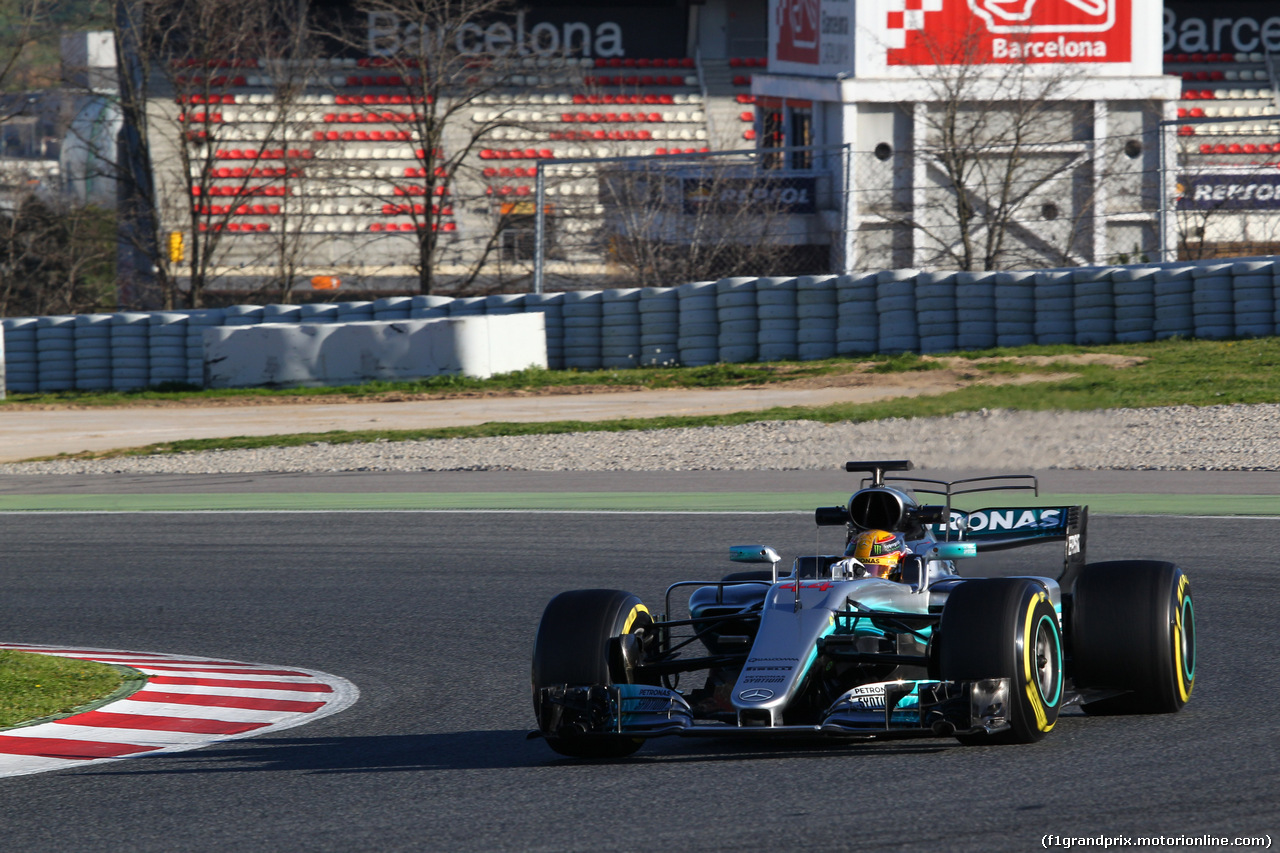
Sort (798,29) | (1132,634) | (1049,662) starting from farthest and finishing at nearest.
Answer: (798,29), (1132,634), (1049,662)

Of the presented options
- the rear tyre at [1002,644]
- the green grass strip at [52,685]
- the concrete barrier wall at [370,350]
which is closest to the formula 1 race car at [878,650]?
the rear tyre at [1002,644]

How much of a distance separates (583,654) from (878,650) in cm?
116

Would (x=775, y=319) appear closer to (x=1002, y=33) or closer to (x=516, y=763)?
(x=1002, y=33)

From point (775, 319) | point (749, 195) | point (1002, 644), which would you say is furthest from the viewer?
point (749, 195)

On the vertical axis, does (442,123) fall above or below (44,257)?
above

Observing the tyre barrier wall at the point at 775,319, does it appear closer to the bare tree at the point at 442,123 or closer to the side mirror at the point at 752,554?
the bare tree at the point at 442,123

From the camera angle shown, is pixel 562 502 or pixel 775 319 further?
pixel 775 319

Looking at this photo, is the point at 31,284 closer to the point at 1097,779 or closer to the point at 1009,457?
the point at 1009,457

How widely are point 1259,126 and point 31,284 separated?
22171 millimetres

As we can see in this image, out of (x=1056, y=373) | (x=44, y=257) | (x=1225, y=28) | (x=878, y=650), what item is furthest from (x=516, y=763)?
(x=1225, y=28)

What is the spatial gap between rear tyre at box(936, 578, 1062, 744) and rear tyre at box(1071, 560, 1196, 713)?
0.54m

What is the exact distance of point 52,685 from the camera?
26.3 feet

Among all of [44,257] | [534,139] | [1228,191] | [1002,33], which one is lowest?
[44,257]

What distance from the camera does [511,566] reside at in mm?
11586
